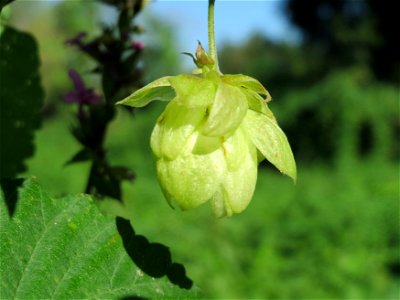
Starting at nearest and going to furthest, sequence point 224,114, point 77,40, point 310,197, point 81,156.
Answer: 1. point 224,114
2. point 81,156
3. point 77,40
4. point 310,197

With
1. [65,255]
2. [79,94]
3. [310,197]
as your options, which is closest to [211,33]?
[65,255]

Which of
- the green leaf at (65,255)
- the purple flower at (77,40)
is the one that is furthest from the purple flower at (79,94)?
the green leaf at (65,255)

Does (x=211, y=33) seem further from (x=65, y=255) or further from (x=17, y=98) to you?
(x=17, y=98)

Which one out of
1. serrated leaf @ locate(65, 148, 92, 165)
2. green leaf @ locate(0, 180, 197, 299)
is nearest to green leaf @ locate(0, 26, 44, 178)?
Result: serrated leaf @ locate(65, 148, 92, 165)

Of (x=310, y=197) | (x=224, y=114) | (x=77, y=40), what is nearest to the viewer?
(x=224, y=114)

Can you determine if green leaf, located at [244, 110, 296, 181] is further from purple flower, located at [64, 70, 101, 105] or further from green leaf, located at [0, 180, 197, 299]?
purple flower, located at [64, 70, 101, 105]

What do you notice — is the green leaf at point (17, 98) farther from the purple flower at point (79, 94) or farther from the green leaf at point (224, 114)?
the green leaf at point (224, 114)
